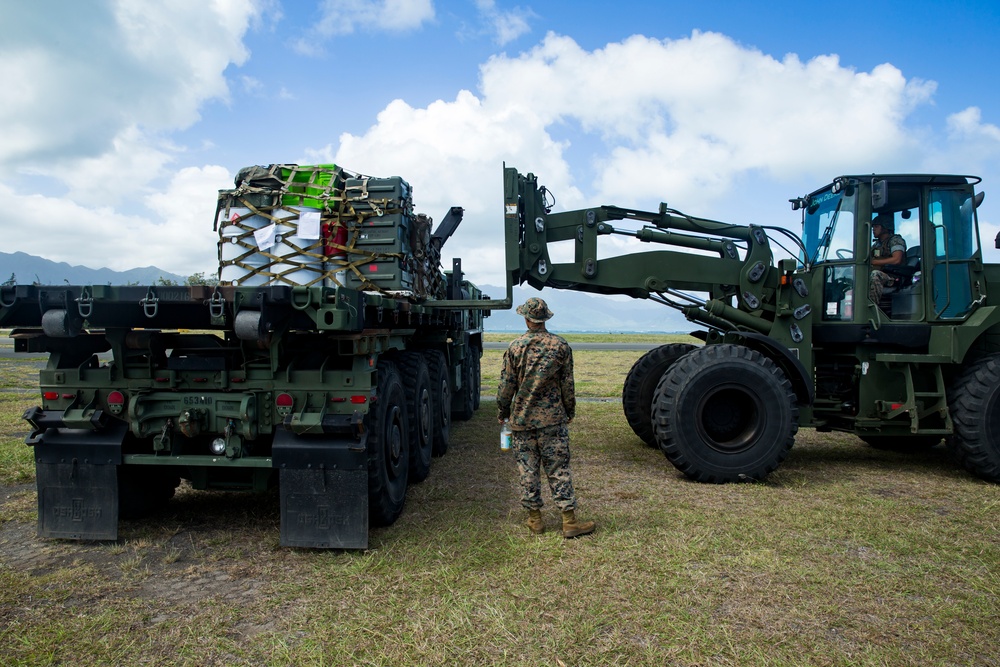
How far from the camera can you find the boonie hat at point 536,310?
5352 mm

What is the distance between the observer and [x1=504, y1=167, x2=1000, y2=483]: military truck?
6762mm

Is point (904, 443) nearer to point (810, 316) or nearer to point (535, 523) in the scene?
point (810, 316)

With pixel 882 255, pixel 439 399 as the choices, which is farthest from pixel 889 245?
pixel 439 399

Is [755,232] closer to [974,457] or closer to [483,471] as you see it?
[974,457]

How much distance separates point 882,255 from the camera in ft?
24.1

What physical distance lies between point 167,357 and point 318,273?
4.87 feet

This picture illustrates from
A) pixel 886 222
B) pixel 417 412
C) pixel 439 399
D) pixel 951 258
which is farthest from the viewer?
pixel 439 399

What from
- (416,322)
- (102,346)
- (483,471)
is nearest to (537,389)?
(416,322)

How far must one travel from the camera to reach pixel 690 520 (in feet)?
18.1

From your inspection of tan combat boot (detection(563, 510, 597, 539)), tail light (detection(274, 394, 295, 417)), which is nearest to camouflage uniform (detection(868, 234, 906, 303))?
tan combat boot (detection(563, 510, 597, 539))

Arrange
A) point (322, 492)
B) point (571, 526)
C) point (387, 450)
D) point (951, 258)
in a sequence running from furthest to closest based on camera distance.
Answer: point (951, 258), point (387, 450), point (571, 526), point (322, 492)

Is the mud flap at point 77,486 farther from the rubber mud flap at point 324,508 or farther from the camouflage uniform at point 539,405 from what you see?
the camouflage uniform at point 539,405

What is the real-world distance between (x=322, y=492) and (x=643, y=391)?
190 inches

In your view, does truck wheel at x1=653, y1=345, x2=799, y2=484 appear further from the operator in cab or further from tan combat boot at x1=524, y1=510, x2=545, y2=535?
tan combat boot at x1=524, y1=510, x2=545, y2=535
